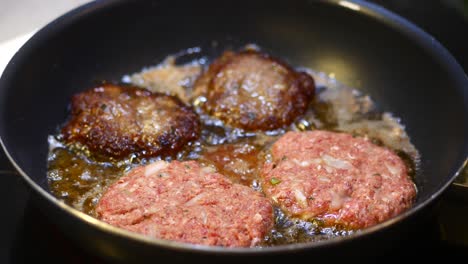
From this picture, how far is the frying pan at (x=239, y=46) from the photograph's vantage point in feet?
7.29

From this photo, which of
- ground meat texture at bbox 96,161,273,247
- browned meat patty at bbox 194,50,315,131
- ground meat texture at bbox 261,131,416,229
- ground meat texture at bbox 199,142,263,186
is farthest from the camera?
browned meat patty at bbox 194,50,315,131

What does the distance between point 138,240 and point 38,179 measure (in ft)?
2.81

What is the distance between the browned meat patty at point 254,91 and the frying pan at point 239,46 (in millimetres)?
236

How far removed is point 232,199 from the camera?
215 centimetres

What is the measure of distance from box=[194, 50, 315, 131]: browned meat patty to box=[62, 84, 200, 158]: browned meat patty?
0.55ft

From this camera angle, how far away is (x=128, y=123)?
8.23 ft

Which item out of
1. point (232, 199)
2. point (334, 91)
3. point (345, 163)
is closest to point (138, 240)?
point (232, 199)

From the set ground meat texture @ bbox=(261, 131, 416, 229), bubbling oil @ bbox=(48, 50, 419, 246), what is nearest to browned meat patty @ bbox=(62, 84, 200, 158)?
bubbling oil @ bbox=(48, 50, 419, 246)

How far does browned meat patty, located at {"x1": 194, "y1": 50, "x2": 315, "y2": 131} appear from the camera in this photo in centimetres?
265

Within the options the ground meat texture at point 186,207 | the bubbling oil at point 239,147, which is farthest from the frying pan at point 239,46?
the ground meat texture at point 186,207

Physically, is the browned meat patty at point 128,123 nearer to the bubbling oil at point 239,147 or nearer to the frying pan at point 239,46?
the bubbling oil at point 239,147

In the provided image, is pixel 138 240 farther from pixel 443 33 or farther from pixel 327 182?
pixel 443 33

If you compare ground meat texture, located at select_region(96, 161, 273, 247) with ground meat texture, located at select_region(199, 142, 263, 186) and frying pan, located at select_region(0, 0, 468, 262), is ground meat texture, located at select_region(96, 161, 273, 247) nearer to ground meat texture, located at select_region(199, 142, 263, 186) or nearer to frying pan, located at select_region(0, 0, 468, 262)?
ground meat texture, located at select_region(199, 142, 263, 186)

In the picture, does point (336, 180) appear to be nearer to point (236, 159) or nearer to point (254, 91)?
point (236, 159)
